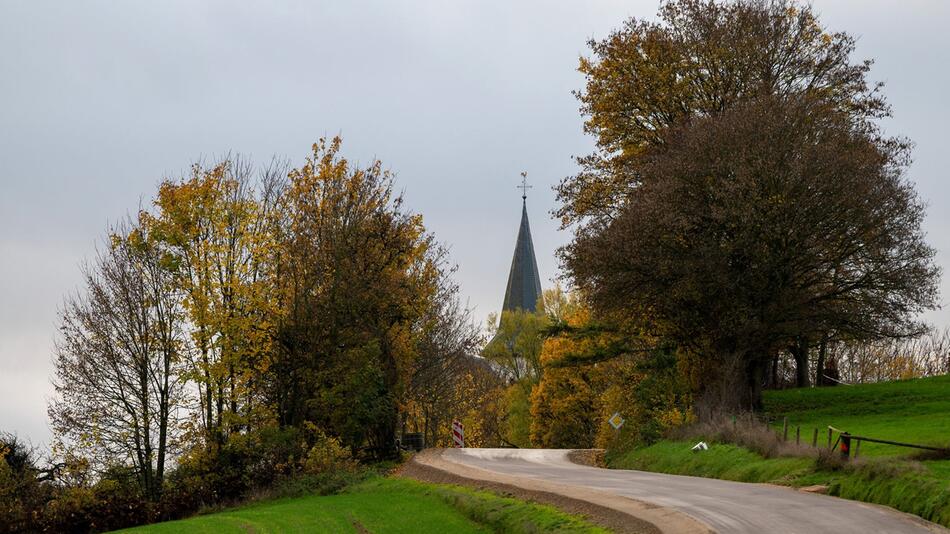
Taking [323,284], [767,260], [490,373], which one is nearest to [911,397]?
[767,260]

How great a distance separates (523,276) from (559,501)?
115439 mm

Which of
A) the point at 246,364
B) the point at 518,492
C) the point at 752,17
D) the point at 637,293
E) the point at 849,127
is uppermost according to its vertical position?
the point at 752,17

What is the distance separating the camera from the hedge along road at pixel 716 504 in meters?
16.5

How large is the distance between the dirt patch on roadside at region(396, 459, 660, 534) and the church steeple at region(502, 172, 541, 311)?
10094cm

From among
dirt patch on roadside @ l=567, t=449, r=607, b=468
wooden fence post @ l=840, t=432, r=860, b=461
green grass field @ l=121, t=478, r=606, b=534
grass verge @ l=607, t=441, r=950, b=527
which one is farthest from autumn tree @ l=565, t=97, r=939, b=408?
wooden fence post @ l=840, t=432, r=860, b=461

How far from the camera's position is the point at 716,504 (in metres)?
19.4

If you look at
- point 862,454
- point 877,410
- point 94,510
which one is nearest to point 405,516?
point 862,454

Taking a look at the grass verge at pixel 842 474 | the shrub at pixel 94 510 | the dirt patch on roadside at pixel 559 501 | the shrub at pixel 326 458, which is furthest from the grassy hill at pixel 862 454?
the shrub at pixel 94 510

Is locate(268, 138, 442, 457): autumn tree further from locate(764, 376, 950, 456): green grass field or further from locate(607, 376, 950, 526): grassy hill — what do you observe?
locate(764, 376, 950, 456): green grass field

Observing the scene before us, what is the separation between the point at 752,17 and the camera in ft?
153

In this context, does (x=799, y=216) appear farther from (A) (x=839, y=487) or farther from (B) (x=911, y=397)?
(A) (x=839, y=487)

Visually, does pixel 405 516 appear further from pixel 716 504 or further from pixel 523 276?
pixel 523 276

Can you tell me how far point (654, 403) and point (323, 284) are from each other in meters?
14.3

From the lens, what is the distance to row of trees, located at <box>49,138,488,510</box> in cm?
3753
